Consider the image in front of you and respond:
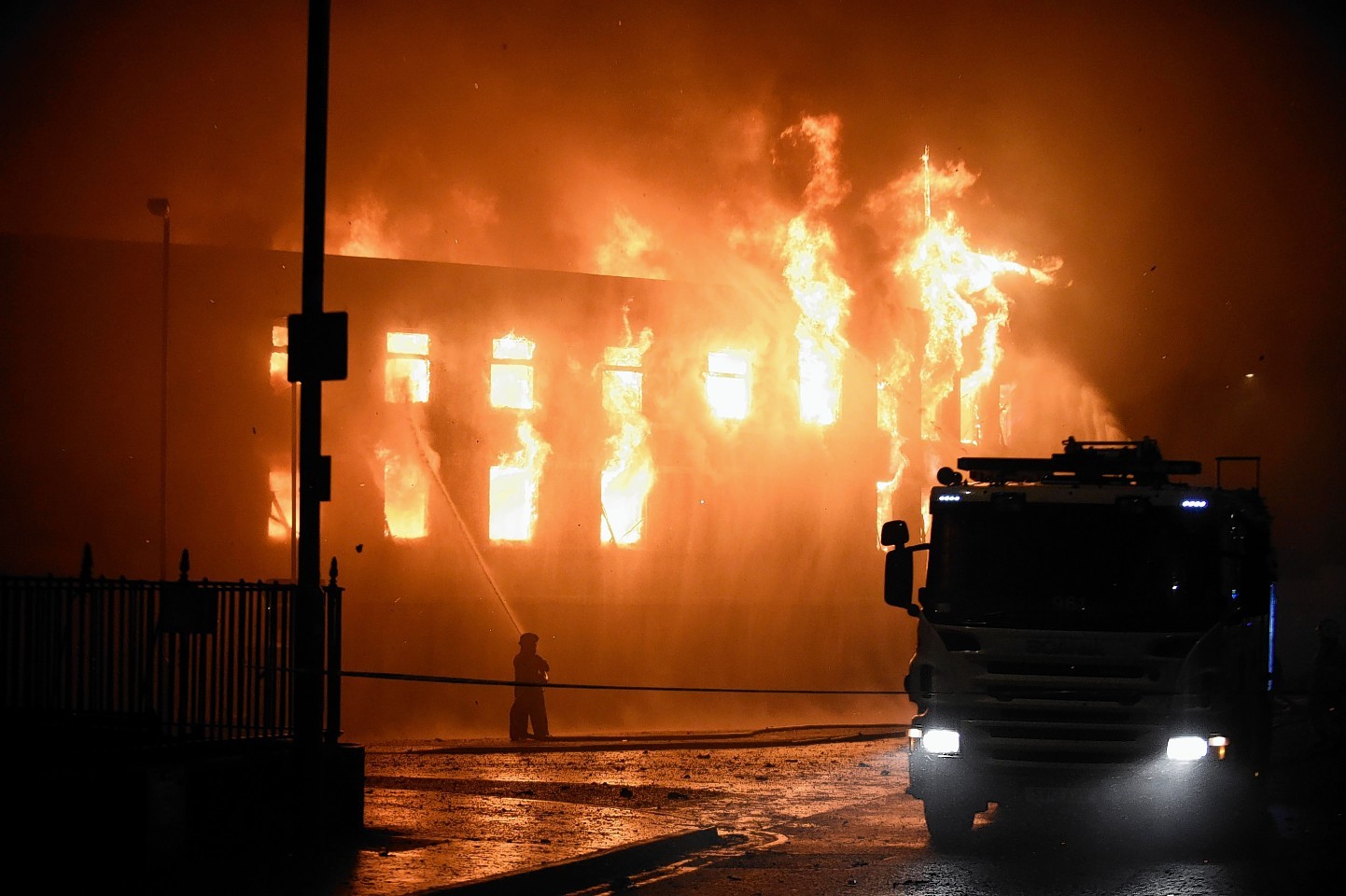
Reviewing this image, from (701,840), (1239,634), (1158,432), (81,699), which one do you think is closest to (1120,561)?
(1239,634)

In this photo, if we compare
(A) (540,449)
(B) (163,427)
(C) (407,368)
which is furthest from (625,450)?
(B) (163,427)

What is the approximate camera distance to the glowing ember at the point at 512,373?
3353 cm

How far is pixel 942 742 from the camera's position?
10.9 m

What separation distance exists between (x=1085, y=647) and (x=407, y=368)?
79.1 ft

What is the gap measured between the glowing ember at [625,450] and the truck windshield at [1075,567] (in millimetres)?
23420

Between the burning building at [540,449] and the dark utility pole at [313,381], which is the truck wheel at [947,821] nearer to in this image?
the dark utility pole at [313,381]

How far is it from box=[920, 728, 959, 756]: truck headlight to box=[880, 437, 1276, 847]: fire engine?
0.04ft

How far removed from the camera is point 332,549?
32156mm

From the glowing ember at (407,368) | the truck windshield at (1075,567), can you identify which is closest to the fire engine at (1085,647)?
the truck windshield at (1075,567)

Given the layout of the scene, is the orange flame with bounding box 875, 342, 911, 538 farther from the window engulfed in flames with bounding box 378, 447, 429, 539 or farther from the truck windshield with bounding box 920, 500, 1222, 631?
the truck windshield with bounding box 920, 500, 1222, 631

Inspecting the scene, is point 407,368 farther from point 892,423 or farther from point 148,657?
point 148,657

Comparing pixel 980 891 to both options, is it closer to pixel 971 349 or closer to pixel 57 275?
pixel 57 275

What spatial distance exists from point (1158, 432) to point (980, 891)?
37928 millimetres

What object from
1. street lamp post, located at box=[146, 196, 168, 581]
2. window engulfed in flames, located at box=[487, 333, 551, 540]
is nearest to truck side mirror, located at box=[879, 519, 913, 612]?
street lamp post, located at box=[146, 196, 168, 581]
